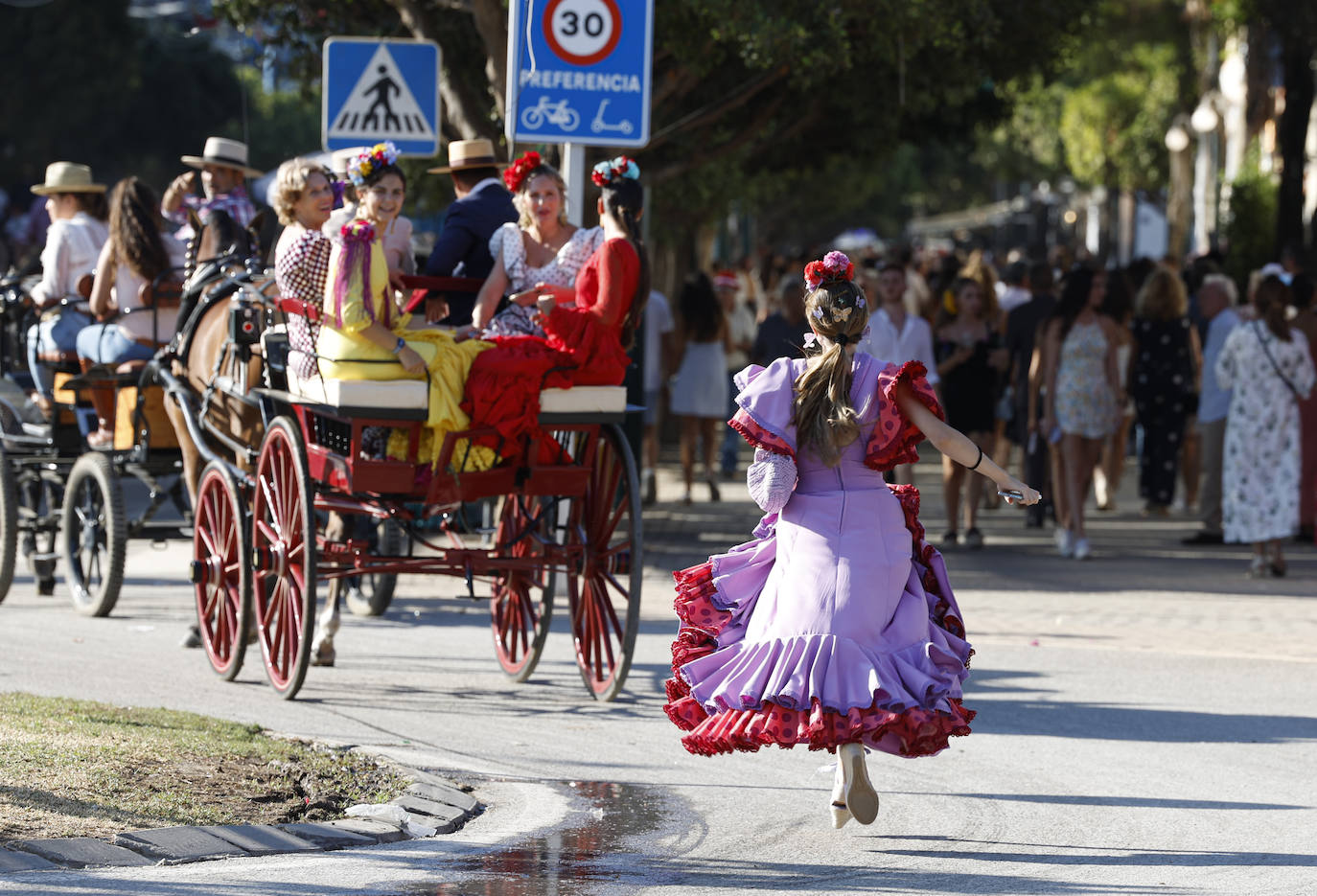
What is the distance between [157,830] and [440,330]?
9.44 ft

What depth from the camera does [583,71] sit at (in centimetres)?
1108

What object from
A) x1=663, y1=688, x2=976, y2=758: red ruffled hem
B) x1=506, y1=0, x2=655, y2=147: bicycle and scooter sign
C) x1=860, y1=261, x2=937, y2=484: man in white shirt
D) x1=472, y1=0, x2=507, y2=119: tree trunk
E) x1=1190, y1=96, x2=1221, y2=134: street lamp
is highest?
x1=1190, y1=96, x2=1221, y2=134: street lamp

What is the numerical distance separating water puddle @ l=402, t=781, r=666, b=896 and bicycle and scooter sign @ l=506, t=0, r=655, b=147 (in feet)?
16.3

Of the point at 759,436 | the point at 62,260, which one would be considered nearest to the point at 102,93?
the point at 62,260

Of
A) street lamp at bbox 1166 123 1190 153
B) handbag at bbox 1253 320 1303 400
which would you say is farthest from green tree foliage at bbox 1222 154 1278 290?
street lamp at bbox 1166 123 1190 153

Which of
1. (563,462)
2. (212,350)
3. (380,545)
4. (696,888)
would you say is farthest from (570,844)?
(380,545)

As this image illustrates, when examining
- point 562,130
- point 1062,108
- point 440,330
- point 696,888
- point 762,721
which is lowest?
point 696,888

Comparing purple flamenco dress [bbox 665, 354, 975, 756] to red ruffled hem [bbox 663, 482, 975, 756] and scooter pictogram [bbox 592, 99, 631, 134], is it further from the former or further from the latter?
scooter pictogram [bbox 592, 99, 631, 134]

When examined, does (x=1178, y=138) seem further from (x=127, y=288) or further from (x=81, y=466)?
(x=81, y=466)

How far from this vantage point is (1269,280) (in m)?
12.5

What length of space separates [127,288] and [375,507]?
3097 millimetres

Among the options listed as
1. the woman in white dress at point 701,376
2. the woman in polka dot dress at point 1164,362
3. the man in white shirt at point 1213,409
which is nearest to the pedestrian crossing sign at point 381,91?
the woman in white dress at point 701,376

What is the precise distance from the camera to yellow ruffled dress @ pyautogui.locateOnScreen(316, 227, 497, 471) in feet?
26.4

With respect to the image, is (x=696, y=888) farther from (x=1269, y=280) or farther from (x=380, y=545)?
(x=1269, y=280)
